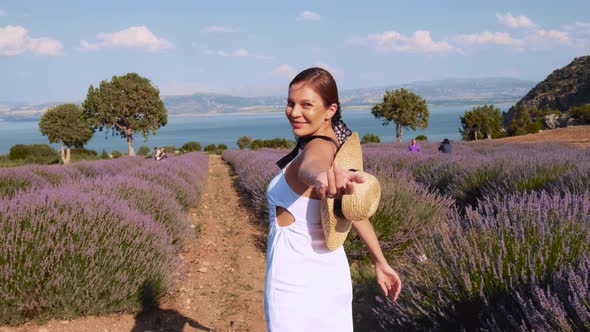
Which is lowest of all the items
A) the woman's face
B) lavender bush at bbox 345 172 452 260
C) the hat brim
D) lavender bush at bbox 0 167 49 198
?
lavender bush at bbox 345 172 452 260

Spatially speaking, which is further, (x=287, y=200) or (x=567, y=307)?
→ (x=567, y=307)

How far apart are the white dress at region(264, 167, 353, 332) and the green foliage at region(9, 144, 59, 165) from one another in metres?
43.6

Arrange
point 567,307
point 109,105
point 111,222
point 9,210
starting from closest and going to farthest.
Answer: point 567,307
point 9,210
point 111,222
point 109,105

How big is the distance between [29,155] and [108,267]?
4411 cm

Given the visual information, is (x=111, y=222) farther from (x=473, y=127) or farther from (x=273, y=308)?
(x=473, y=127)

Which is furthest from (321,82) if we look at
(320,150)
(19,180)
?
(19,180)

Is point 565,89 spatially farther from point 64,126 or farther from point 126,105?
point 64,126

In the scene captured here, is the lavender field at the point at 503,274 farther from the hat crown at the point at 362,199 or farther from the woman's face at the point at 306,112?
the woman's face at the point at 306,112

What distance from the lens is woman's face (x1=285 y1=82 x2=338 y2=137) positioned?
1856 mm

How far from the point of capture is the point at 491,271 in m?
2.78

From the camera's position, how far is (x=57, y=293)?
12.4 ft

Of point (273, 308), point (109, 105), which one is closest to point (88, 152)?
point (109, 105)

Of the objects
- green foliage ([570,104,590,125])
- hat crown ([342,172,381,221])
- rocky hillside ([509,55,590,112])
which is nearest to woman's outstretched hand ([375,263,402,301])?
hat crown ([342,172,381,221])

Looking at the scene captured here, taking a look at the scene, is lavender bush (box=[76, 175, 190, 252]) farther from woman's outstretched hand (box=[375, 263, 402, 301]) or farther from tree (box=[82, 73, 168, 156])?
tree (box=[82, 73, 168, 156])
